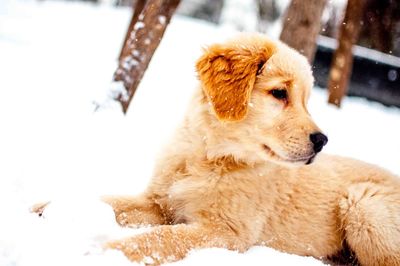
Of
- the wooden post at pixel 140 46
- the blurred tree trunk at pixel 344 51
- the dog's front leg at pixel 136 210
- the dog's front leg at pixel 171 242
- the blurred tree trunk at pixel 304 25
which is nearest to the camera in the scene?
the dog's front leg at pixel 171 242

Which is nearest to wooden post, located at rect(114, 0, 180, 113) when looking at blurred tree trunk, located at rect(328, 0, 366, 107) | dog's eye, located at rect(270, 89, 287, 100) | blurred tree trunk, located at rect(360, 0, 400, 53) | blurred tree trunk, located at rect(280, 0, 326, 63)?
blurred tree trunk, located at rect(280, 0, 326, 63)

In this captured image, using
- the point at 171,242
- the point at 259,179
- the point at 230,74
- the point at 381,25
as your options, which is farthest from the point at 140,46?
the point at 381,25

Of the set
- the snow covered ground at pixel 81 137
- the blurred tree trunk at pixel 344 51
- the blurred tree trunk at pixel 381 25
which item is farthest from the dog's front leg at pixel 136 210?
the blurred tree trunk at pixel 381 25

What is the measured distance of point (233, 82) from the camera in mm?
2863

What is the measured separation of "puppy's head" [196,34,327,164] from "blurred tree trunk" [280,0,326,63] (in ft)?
9.67

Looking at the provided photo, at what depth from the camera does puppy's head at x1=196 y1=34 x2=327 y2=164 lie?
8.96 ft

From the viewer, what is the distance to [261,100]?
2900 mm

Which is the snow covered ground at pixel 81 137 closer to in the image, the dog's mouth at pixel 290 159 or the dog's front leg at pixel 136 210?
the dog's front leg at pixel 136 210

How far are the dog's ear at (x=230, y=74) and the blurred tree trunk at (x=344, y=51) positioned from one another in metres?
5.97

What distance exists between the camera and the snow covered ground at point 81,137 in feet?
7.21

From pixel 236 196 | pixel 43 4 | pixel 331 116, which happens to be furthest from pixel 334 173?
pixel 43 4

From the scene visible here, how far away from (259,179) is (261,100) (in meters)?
0.51

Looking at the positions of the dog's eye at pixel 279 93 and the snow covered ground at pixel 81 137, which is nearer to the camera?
the snow covered ground at pixel 81 137

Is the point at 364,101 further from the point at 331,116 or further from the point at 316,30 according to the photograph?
the point at 316,30
